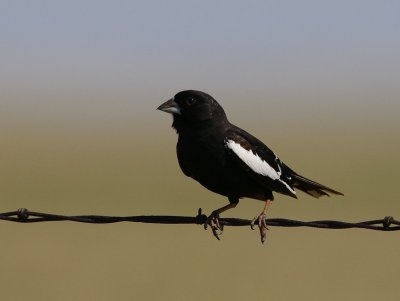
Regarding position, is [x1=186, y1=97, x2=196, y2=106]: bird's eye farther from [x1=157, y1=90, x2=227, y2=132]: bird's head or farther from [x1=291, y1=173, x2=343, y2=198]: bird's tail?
[x1=291, y1=173, x2=343, y2=198]: bird's tail

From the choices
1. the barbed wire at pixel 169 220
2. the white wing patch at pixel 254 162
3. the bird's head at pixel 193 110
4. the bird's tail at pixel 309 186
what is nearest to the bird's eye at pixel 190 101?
the bird's head at pixel 193 110

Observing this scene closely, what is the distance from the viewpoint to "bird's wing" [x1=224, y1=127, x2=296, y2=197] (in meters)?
9.13

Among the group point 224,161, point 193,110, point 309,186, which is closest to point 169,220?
point 224,161

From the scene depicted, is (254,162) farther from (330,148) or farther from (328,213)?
(330,148)

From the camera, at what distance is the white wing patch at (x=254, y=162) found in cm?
913

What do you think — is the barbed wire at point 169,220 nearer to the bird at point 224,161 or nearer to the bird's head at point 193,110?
the bird at point 224,161

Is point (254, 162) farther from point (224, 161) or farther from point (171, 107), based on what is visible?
point (171, 107)

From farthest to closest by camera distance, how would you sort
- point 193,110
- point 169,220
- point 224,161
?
point 193,110 < point 224,161 < point 169,220

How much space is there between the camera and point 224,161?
916 centimetres

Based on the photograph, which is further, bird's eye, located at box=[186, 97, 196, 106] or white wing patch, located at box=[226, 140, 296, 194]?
bird's eye, located at box=[186, 97, 196, 106]

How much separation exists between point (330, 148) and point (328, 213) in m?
23.1

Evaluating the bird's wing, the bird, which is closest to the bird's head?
the bird

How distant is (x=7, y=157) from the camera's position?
41.3 m

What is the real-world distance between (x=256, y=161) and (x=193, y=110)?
691mm
